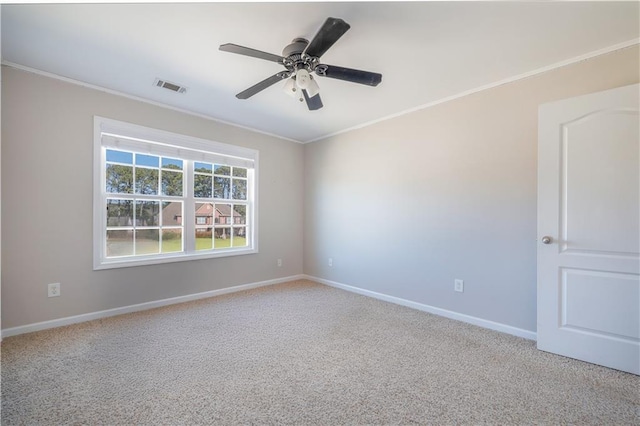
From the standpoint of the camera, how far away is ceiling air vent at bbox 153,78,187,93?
9.05 ft

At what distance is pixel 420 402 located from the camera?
166cm

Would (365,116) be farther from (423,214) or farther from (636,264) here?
(636,264)

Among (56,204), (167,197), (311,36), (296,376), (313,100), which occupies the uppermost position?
(311,36)

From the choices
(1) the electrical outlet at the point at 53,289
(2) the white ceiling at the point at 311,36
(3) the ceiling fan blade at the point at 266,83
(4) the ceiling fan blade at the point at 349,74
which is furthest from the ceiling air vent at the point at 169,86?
(1) the electrical outlet at the point at 53,289

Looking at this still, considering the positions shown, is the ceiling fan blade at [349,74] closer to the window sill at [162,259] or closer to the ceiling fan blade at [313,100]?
the ceiling fan blade at [313,100]

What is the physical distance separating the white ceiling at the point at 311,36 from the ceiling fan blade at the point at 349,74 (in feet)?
0.87

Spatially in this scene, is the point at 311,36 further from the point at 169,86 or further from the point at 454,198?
the point at 454,198

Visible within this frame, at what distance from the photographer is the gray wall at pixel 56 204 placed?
2.47m

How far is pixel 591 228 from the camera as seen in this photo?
2.11 m

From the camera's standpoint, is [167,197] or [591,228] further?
[167,197]

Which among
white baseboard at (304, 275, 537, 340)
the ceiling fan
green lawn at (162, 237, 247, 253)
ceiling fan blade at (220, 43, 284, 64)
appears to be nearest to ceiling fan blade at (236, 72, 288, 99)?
the ceiling fan

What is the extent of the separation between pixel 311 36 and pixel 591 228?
8.26 feet

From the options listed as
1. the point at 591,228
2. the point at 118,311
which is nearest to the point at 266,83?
the point at 591,228

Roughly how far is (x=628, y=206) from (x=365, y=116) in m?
2.57
